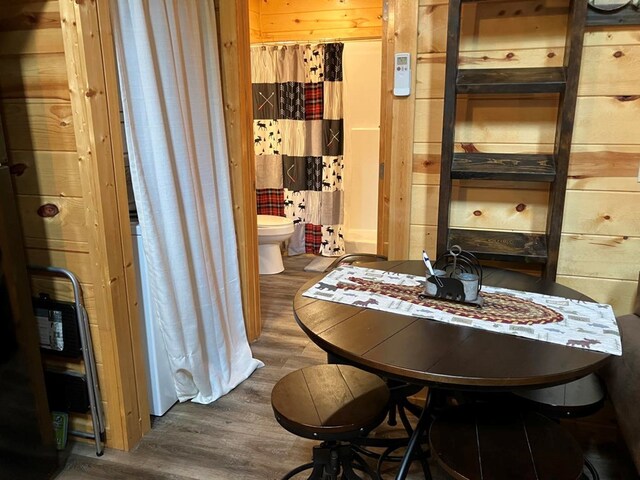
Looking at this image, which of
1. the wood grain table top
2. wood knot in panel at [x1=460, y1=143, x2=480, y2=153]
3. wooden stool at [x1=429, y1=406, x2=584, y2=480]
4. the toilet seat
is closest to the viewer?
the wood grain table top

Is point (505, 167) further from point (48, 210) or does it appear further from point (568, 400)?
point (48, 210)

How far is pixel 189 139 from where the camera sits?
2.22 metres

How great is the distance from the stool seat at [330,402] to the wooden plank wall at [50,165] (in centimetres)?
84

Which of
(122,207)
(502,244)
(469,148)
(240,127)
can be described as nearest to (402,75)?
(469,148)

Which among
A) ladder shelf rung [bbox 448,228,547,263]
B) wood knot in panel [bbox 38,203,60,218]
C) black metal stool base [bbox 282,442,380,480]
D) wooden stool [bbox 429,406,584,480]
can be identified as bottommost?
black metal stool base [bbox 282,442,380,480]

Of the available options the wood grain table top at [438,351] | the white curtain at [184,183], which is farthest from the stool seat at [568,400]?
the white curtain at [184,183]

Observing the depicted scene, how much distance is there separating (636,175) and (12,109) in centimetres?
243

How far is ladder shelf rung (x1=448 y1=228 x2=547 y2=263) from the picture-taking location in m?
1.92

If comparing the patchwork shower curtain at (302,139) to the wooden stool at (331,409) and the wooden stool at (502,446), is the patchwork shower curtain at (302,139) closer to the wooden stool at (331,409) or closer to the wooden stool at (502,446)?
the wooden stool at (331,409)

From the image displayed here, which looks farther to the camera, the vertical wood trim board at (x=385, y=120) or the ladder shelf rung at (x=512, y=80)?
the vertical wood trim board at (x=385, y=120)

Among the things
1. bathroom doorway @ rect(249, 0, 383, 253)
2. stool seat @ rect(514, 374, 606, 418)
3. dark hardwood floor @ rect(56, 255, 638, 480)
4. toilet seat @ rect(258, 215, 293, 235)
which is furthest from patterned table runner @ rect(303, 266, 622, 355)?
bathroom doorway @ rect(249, 0, 383, 253)

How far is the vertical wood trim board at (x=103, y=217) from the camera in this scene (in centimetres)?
171

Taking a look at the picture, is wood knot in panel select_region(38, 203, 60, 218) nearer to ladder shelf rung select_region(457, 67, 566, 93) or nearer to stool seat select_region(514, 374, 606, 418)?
ladder shelf rung select_region(457, 67, 566, 93)

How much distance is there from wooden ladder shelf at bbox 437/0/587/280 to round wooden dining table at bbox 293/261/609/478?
0.72 m
